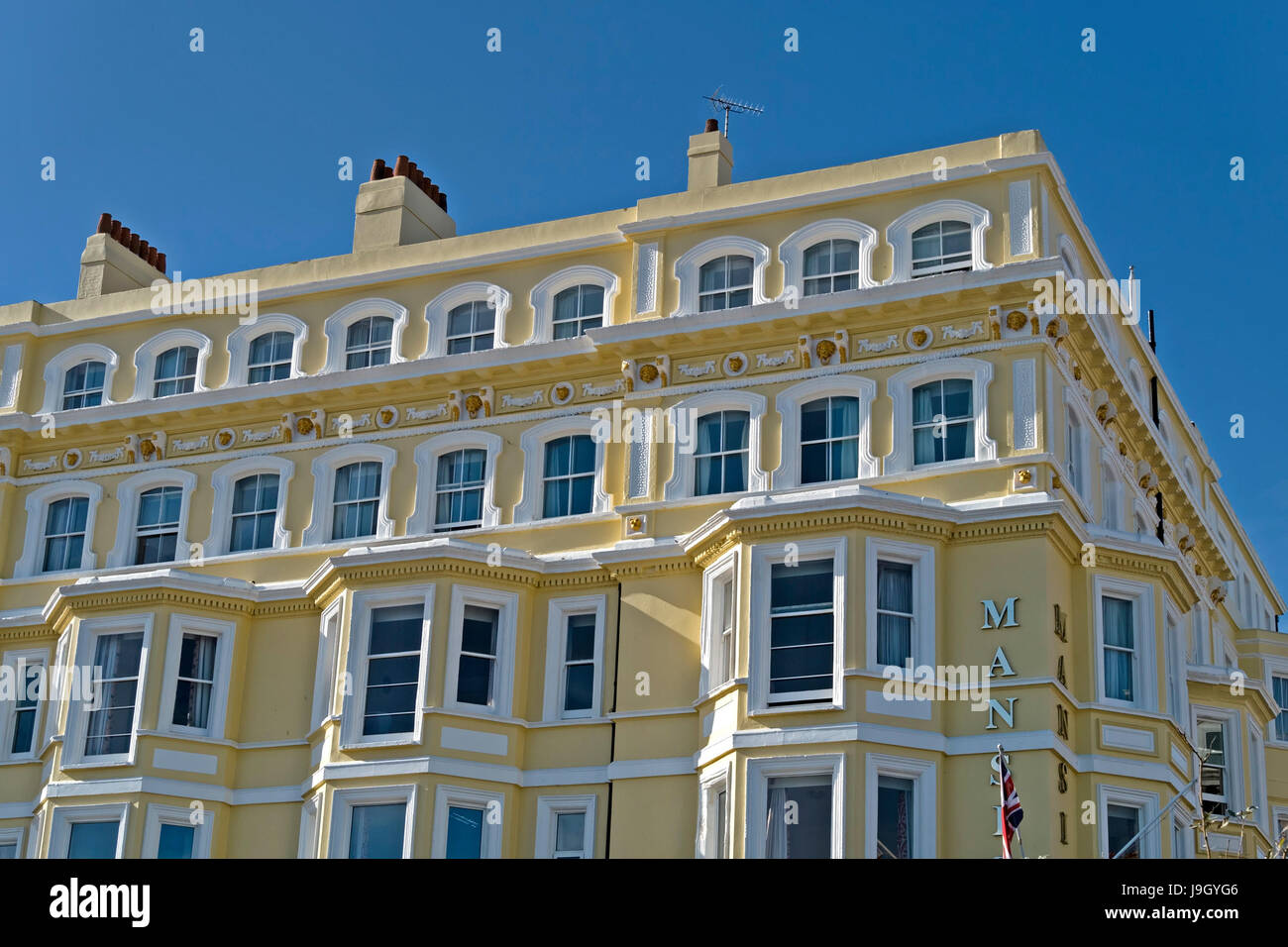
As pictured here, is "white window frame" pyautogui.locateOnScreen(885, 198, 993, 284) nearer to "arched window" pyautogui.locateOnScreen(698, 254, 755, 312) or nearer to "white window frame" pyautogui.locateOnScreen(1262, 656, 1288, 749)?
"arched window" pyautogui.locateOnScreen(698, 254, 755, 312)

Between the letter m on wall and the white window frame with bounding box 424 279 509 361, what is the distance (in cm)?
1116

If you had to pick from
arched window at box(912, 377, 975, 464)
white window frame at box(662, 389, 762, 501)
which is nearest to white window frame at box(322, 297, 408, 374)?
white window frame at box(662, 389, 762, 501)

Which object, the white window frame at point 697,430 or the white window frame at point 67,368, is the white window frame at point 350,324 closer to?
the white window frame at point 67,368

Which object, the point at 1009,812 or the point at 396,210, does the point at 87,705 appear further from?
the point at 1009,812

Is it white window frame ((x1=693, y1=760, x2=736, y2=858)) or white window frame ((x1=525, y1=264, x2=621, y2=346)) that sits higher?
white window frame ((x1=525, y1=264, x2=621, y2=346))

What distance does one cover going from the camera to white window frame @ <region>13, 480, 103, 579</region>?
129ft

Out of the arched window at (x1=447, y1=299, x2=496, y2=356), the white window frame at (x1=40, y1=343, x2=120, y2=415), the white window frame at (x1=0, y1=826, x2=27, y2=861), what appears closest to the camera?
the white window frame at (x1=0, y1=826, x2=27, y2=861)

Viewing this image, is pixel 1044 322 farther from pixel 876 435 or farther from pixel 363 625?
pixel 363 625

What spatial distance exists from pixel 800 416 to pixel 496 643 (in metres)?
6.57

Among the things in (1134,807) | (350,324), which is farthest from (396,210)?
(1134,807)

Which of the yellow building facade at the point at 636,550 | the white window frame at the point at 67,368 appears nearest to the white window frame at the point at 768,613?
the yellow building facade at the point at 636,550

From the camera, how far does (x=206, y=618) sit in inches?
1423

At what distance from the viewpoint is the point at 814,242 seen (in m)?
35.5
